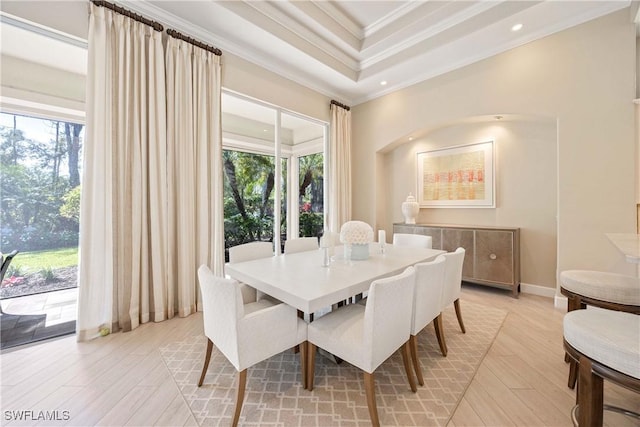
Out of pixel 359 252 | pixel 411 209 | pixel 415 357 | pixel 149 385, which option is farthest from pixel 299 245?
pixel 411 209

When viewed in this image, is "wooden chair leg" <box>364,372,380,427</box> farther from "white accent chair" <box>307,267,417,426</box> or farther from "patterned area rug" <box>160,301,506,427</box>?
"patterned area rug" <box>160,301,506,427</box>

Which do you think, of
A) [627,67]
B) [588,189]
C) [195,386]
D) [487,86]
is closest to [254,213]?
[195,386]

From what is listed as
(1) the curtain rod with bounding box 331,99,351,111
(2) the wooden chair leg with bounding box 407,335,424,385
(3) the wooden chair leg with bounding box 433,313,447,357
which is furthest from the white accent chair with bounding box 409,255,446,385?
(1) the curtain rod with bounding box 331,99,351,111

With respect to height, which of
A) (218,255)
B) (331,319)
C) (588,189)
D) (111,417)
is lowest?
(111,417)

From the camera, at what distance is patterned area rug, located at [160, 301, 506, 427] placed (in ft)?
4.61

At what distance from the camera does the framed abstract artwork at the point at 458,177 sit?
3.59 metres

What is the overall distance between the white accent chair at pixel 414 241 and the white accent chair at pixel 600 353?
5.42 feet

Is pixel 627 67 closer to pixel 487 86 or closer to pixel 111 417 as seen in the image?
pixel 487 86

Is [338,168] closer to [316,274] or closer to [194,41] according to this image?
[194,41]

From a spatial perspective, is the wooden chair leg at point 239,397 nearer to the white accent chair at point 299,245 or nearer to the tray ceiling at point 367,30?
the white accent chair at point 299,245

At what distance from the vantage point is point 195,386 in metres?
1.65

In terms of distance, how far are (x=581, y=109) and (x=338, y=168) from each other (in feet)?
10.2

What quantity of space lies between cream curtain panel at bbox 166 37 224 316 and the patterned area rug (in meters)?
0.89

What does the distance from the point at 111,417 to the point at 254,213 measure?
2.53 meters
